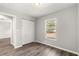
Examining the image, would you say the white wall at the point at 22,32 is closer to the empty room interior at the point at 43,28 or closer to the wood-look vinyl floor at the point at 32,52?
the empty room interior at the point at 43,28

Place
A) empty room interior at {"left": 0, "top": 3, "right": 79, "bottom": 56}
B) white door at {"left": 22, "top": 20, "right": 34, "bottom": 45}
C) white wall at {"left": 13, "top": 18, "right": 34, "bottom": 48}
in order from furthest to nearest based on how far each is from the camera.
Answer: white door at {"left": 22, "top": 20, "right": 34, "bottom": 45} < white wall at {"left": 13, "top": 18, "right": 34, "bottom": 48} < empty room interior at {"left": 0, "top": 3, "right": 79, "bottom": 56}

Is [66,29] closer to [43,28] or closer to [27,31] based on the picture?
[43,28]

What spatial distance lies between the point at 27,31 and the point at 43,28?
3.06ft

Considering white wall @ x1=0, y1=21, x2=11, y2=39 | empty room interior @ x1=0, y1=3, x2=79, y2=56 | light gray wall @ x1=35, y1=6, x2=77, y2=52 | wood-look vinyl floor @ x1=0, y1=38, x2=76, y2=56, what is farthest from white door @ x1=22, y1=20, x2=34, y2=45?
white wall @ x1=0, y1=21, x2=11, y2=39

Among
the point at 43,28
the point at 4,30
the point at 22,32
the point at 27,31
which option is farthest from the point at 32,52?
the point at 4,30

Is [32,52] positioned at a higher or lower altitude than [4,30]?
lower

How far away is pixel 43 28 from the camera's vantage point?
11.9 ft

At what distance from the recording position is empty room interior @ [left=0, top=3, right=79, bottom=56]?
2174mm

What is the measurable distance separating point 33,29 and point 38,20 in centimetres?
66

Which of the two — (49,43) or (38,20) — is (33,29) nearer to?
(38,20)

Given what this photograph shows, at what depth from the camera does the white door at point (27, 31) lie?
3.34 metres

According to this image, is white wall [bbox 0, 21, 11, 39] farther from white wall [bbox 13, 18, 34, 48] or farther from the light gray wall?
the light gray wall

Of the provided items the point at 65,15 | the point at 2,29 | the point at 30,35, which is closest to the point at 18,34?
the point at 30,35

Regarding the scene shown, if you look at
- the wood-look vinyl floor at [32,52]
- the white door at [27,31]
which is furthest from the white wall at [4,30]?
the wood-look vinyl floor at [32,52]
